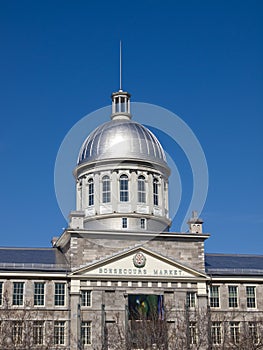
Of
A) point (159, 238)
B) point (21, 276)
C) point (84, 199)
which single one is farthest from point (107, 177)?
point (21, 276)

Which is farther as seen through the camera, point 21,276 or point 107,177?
point 107,177

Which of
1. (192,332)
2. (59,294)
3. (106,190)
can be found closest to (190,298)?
(192,332)

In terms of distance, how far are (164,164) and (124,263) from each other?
1368cm

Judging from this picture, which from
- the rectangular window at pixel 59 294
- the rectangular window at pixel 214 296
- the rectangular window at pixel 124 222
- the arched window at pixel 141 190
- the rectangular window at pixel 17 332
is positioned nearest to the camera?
the rectangular window at pixel 17 332

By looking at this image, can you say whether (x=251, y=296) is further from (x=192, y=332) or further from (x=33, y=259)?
(x=33, y=259)

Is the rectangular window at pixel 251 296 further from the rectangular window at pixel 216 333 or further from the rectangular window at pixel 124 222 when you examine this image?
the rectangular window at pixel 124 222

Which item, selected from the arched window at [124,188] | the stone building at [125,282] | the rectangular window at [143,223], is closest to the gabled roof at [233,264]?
the stone building at [125,282]

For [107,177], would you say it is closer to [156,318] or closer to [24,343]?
[156,318]

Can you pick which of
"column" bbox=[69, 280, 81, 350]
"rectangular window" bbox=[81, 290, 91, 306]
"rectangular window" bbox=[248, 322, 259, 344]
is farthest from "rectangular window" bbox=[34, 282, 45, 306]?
"rectangular window" bbox=[248, 322, 259, 344]

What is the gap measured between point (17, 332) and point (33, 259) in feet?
40.2

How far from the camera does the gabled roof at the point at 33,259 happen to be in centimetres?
6138

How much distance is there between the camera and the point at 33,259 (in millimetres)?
64938

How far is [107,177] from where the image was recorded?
2731 inches

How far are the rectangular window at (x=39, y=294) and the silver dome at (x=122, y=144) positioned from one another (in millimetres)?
14949
